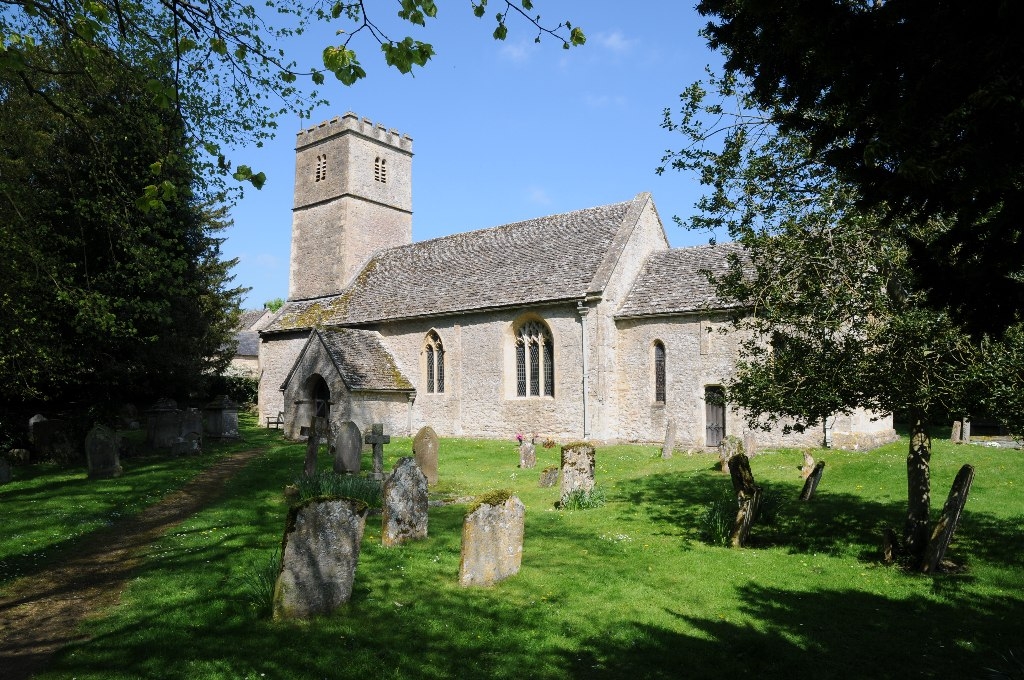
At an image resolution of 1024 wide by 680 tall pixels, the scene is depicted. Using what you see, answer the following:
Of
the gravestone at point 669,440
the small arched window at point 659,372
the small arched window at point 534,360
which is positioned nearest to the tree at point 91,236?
the small arched window at point 534,360

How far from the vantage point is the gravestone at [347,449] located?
15047 millimetres

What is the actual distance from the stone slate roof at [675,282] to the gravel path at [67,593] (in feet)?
49.6

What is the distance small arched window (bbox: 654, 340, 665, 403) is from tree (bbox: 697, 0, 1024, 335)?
18.1m

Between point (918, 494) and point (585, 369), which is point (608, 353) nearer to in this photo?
point (585, 369)

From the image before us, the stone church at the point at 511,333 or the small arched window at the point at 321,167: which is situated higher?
the small arched window at the point at 321,167

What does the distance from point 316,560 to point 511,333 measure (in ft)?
59.0

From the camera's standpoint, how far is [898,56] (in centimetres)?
349

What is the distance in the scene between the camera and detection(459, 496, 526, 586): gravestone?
771 cm

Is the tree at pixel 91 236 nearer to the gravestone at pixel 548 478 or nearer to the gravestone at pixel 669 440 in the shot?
the gravestone at pixel 548 478

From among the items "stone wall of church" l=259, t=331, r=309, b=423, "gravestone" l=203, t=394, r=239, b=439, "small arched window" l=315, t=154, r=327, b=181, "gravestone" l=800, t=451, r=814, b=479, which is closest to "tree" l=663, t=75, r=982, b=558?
"gravestone" l=800, t=451, r=814, b=479

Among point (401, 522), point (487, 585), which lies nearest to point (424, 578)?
point (487, 585)

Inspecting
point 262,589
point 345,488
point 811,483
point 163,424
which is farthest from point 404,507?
point 163,424

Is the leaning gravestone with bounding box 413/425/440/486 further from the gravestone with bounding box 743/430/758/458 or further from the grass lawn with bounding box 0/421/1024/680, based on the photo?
the gravestone with bounding box 743/430/758/458

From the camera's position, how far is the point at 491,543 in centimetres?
781
